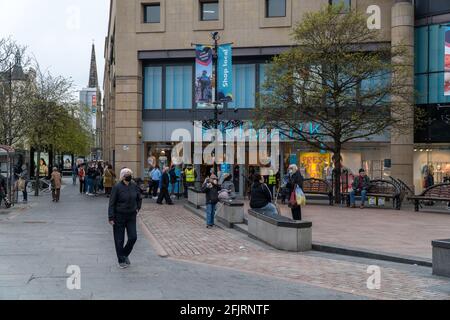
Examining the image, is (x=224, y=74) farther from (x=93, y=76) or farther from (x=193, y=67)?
(x=93, y=76)

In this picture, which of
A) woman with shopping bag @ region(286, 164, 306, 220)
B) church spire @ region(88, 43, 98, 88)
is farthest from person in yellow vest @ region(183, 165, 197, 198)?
church spire @ region(88, 43, 98, 88)

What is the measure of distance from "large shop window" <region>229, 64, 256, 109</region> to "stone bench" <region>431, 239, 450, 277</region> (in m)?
23.6

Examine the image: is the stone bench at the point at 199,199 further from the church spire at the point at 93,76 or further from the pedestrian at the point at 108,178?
the church spire at the point at 93,76

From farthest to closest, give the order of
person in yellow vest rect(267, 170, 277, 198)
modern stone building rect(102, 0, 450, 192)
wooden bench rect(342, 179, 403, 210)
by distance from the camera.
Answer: modern stone building rect(102, 0, 450, 192) < person in yellow vest rect(267, 170, 277, 198) < wooden bench rect(342, 179, 403, 210)

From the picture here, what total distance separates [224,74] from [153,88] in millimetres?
8380

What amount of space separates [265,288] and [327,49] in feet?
55.3

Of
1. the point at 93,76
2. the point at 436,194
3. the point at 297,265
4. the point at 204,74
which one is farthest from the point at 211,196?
the point at 93,76

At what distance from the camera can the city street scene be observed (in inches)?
362

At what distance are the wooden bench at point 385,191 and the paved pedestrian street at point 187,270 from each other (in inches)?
369

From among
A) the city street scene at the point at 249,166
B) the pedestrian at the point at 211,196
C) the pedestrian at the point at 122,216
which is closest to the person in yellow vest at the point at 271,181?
the city street scene at the point at 249,166

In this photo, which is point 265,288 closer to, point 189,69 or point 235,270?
point 235,270

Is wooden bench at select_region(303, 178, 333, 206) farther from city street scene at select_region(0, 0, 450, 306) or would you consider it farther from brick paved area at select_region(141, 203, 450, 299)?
brick paved area at select_region(141, 203, 450, 299)

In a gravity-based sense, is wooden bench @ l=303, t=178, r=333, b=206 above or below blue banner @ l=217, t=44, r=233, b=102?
below
